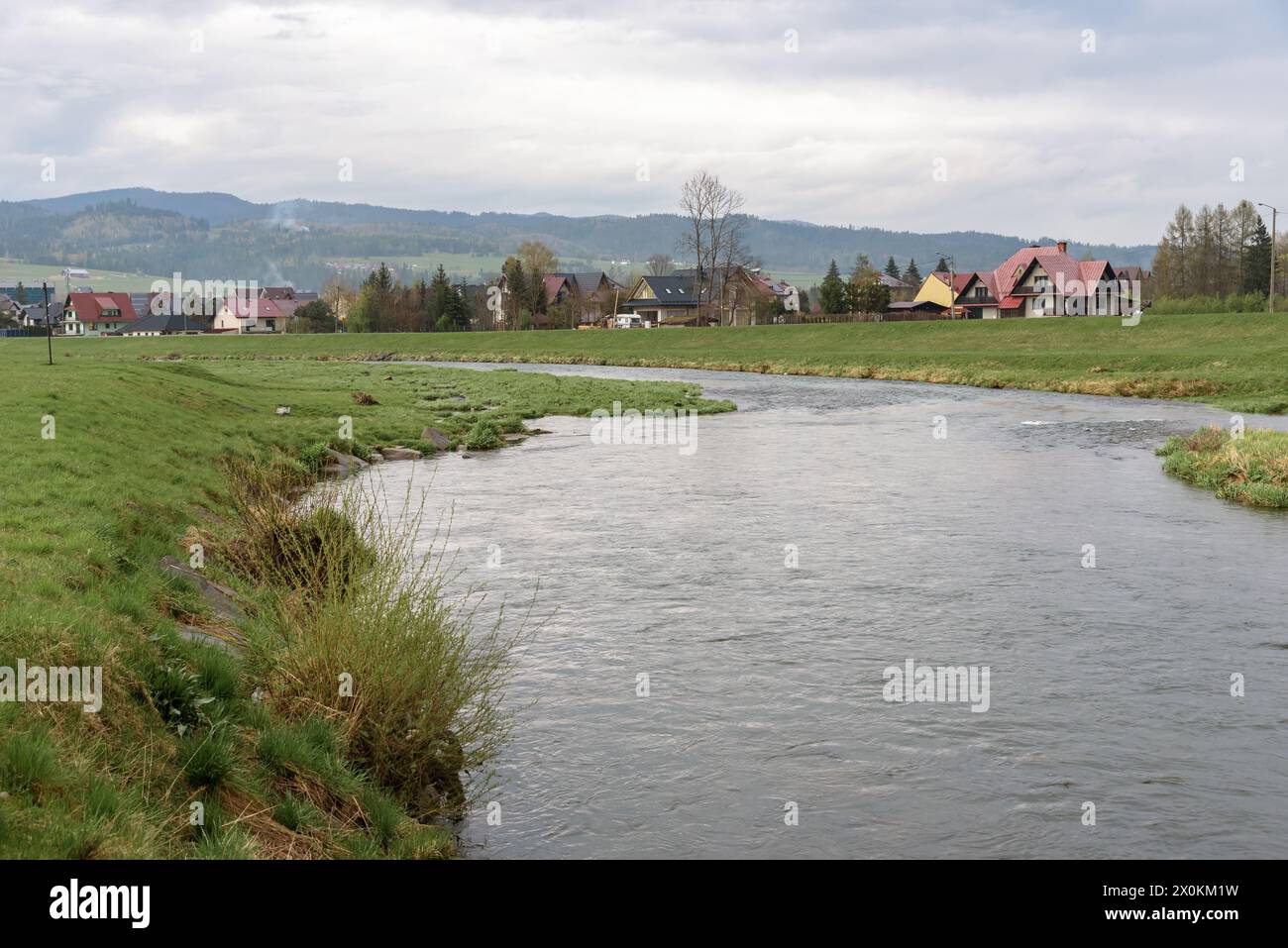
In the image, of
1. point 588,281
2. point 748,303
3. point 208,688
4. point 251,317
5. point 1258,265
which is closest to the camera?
point 208,688

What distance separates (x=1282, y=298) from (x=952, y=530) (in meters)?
90.0

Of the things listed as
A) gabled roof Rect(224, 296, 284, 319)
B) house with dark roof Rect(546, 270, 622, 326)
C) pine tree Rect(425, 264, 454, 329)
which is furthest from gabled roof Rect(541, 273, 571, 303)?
gabled roof Rect(224, 296, 284, 319)

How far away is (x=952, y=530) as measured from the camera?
67.9 ft

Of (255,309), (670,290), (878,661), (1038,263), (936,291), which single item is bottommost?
(878,661)

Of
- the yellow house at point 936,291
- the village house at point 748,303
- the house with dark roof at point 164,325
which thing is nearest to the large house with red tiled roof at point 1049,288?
the yellow house at point 936,291

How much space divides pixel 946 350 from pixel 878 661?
67.9 m

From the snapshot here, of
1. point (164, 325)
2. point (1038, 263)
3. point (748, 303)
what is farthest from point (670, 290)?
point (164, 325)

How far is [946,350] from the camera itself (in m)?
78.0

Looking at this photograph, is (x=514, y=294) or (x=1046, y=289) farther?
(x=514, y=294)

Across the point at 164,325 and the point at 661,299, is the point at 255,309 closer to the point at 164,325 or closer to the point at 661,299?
the point at 164,325

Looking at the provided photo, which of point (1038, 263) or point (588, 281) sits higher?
point (588, 281)

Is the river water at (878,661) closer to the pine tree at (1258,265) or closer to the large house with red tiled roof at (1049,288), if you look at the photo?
the pine tree at (1258,265)

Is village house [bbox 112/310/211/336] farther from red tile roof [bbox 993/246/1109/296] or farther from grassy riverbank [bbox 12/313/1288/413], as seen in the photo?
red tile roof [bbox 993/246/1109/296]
